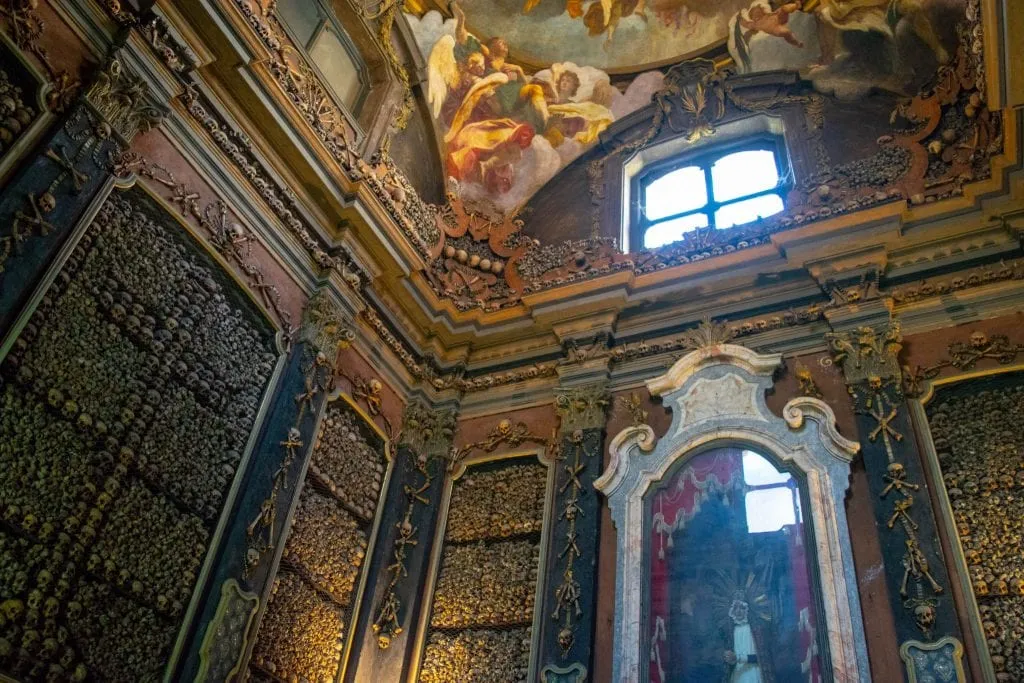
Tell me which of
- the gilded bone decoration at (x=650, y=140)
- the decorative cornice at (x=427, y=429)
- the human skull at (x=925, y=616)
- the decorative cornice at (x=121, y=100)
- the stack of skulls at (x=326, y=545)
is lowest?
the human skull at (x=925, y=616)

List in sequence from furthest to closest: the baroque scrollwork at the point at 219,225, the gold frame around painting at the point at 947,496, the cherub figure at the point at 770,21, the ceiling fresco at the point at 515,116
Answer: the ceiling fresco at the point at 515,116 < the cherub figure at the point at 770,21 < the baroque scrollwork at the point at 219,225 < the gold frame around painting at the point at 947,496

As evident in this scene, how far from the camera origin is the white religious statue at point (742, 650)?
5.68m

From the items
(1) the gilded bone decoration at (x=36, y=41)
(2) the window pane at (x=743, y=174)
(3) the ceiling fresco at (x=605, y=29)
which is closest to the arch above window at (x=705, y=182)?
(2) the window pane at (x=743, y=174)

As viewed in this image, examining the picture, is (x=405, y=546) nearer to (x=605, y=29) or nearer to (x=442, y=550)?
(x=442, y=550)

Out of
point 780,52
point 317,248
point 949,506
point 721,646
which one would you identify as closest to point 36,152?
point 317,248

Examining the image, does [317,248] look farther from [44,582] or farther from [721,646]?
[721,646]

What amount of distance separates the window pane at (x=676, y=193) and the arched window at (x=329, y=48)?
3.51 m

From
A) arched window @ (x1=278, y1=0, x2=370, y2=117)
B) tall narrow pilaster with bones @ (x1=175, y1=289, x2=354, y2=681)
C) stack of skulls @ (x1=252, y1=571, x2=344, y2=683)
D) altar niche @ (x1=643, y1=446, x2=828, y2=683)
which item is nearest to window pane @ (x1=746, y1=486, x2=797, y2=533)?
altar niche @ (x1=643, y1=446, x2=828, y2=683)

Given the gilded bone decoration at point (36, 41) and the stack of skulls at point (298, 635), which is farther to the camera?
the stack of skulls at point (298, 635)

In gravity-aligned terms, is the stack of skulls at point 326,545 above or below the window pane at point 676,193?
below

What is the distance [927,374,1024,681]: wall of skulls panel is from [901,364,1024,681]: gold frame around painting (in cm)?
4

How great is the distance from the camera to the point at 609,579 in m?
6.62

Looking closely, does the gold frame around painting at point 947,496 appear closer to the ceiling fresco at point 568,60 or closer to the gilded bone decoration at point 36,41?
the ceiling fresco at point 568,60

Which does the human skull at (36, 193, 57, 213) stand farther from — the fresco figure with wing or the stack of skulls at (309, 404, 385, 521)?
the fresco figure with wing
